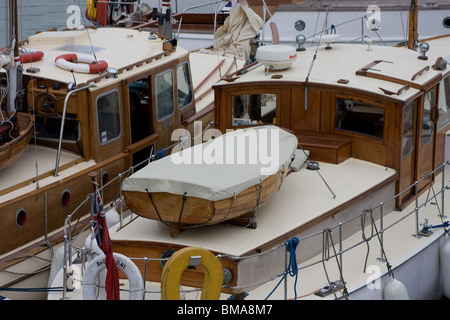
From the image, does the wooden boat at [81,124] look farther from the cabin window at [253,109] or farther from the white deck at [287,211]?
the cabin window at [253,109]

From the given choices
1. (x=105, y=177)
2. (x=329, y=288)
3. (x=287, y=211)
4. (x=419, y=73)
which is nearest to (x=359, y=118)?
(x=419, y=73)

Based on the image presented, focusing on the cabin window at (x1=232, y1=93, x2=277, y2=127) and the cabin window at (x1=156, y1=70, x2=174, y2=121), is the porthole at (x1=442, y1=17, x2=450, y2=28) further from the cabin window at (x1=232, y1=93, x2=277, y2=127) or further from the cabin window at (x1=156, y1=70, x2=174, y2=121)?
the cabin window at (x1=232, y1=93, x2=277, y2=127)

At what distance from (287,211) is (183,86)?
3755 mm

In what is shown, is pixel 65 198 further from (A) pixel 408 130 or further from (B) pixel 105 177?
(A) pixel 408 130

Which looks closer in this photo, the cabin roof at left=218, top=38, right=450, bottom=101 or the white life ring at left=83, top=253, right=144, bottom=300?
the white life ring at left=83, top=253, right=144, bottom=300

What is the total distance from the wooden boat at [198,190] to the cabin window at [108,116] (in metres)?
1.87

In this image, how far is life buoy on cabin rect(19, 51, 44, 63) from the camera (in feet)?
35.9

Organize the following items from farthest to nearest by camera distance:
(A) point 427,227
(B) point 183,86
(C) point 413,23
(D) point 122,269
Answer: (C) point 413,23
(B) point 183,86
(A) point 427,227
(D) point 122,269

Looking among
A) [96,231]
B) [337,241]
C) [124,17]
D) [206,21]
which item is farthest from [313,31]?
[96,231]

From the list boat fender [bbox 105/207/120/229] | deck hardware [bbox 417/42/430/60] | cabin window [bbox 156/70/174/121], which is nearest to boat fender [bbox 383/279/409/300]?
boat fender [bbox 105/207/120/229]

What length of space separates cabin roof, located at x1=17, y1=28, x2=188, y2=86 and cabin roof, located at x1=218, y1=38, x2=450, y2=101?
5.29 feet

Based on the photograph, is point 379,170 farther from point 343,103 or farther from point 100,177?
point 100,177

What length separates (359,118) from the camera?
10250 mm

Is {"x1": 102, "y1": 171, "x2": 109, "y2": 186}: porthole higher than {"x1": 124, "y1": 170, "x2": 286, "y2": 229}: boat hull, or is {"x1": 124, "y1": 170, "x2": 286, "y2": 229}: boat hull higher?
{"x1": 124, "y1": 170, "x2": 286, "y2": 229}: boat hull
